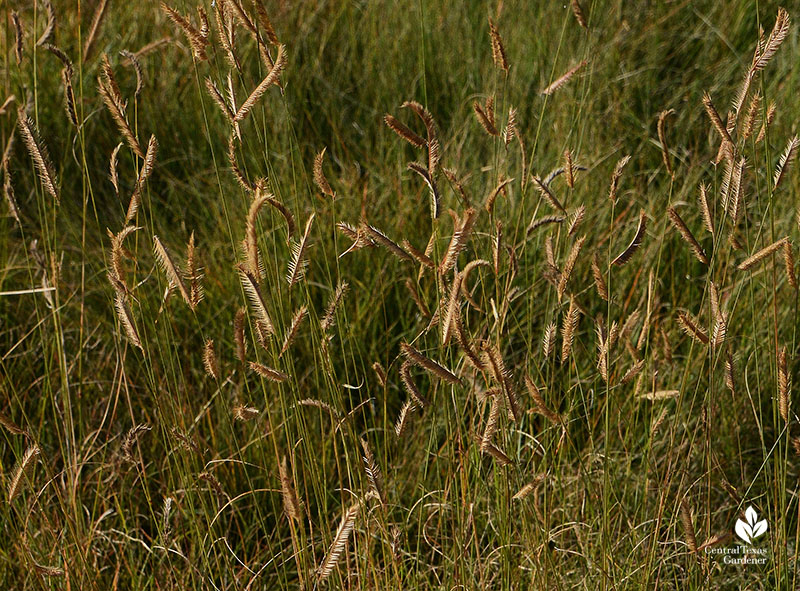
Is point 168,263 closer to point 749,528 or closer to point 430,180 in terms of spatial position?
point 430,180

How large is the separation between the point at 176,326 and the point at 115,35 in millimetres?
1533

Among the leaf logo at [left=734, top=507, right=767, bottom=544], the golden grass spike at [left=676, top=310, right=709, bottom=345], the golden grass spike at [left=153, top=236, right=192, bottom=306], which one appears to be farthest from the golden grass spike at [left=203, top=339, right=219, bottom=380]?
the leaf logo at [left=734, top=507, right=767, bottom=544]

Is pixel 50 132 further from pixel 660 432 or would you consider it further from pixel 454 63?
pixel 660 432

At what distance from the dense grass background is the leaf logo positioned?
3cm

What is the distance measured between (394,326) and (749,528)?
3.32ft

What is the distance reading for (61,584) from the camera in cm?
156

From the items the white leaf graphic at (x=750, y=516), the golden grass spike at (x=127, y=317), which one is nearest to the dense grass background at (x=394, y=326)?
the white leaf graphic at (x=750, y=516)

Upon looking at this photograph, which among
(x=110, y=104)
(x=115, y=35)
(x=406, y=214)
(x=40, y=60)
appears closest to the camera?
(x=110, y=104)

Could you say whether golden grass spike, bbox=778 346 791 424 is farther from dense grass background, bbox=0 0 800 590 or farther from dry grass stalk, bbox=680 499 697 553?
dry grass stalk, bbox=680 499 697 553

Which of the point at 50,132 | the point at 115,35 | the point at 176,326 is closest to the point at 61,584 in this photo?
the point at 176,326

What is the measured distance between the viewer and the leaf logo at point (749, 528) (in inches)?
61.9

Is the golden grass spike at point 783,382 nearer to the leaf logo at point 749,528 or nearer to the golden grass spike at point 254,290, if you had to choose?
the leaf logo at point 749,528

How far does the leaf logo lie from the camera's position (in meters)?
1.57

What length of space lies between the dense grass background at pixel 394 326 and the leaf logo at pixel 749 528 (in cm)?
3
